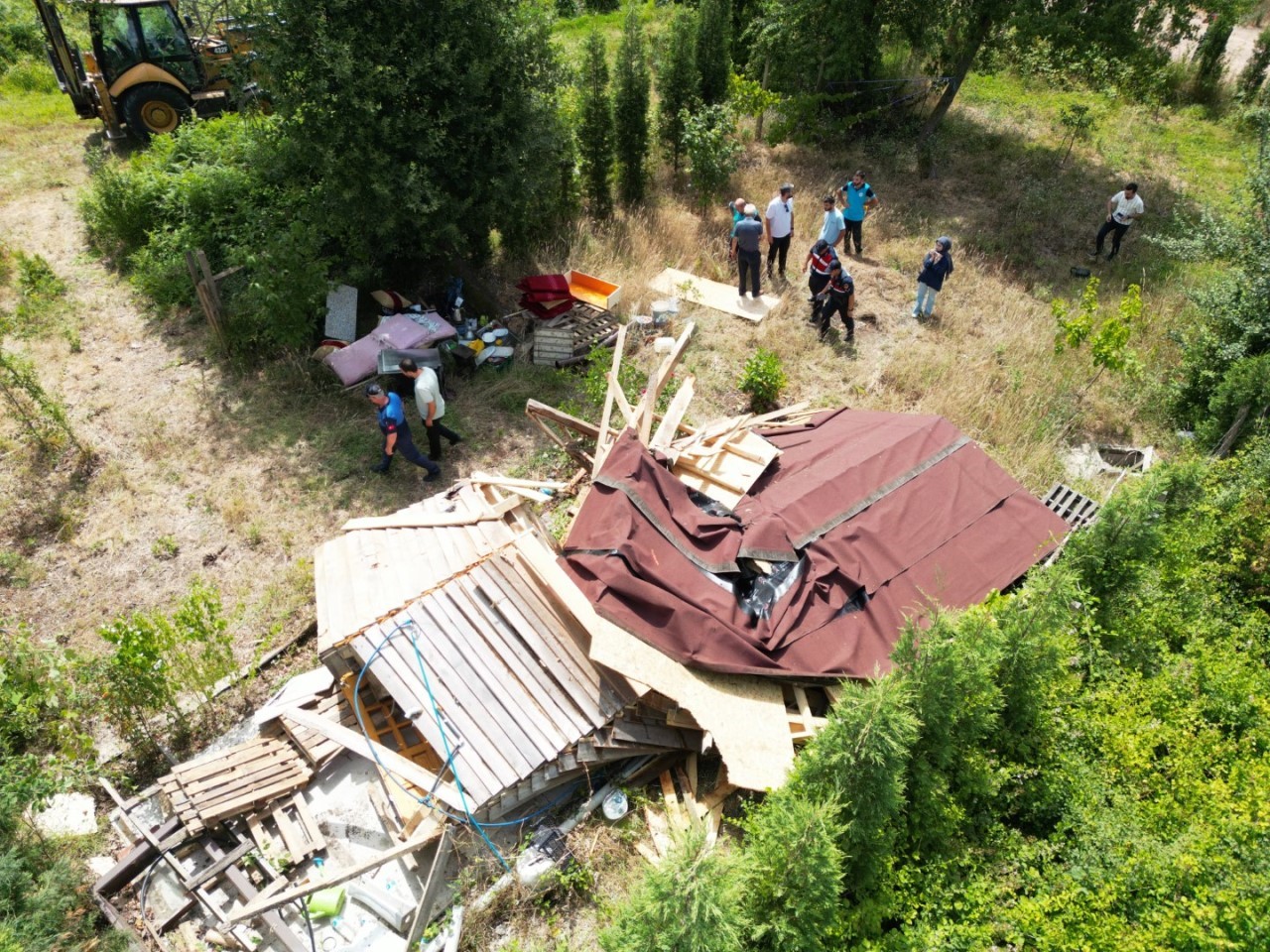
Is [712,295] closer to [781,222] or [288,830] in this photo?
[781,222]

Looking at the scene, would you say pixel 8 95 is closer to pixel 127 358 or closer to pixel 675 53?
pixel 127 358

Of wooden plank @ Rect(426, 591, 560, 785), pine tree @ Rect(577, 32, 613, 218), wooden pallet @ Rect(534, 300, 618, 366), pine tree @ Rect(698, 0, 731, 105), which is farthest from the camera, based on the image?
pine tree @ Rect(698, 0, 731, 105)

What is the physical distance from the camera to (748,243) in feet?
33.8

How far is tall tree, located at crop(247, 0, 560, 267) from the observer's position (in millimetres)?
8539

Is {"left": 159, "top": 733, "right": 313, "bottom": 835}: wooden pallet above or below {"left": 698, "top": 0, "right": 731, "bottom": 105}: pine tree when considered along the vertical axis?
below

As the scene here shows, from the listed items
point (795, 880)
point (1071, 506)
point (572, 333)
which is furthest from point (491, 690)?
point (1071, 506)

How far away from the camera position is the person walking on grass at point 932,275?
1001 cm

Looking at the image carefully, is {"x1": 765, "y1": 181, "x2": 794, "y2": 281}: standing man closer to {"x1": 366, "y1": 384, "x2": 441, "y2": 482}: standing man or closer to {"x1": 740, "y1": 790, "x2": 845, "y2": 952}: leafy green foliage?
{"x1": 366, "y1": 384, "x2": 441, "y2": 482}: standing man

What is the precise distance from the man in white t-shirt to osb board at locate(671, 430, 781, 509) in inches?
334

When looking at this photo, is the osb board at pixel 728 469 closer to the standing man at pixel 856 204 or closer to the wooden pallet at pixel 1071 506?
the wooden pallet at pixel 1071 506

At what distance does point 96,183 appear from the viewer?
10.6 m

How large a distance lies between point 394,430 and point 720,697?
164 inches

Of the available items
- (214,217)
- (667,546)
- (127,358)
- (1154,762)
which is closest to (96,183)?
(214,217)

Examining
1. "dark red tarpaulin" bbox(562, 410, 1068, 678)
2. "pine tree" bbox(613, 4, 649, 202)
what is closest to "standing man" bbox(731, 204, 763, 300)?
"pine tree" bbox(613, 4, 649, 202)
